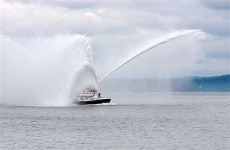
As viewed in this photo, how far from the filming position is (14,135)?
190 ft

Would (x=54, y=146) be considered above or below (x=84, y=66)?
below

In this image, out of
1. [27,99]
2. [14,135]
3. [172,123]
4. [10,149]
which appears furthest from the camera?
[27,99]

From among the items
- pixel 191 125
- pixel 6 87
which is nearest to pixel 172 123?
pixel 191 125

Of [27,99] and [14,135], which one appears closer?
[14,135]

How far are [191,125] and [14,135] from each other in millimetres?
26320

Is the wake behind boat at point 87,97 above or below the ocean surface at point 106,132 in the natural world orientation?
above

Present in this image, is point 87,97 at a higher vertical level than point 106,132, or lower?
higher

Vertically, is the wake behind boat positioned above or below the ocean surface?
above

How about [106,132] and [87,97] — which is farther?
[87,97]

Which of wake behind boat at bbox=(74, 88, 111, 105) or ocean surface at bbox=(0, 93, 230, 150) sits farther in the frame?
wake behind boat at bbox=(74, 88, 111, 105)

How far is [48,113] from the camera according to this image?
85.8m

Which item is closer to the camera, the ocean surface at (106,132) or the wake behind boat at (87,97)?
the ocean surface at (106,132)

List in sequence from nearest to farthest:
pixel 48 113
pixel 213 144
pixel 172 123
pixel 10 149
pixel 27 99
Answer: pixel 10 149, pixel 213 144, pixel 172 123, pixel 48 113, pixel 27 99

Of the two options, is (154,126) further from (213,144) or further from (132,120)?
(213,144)
